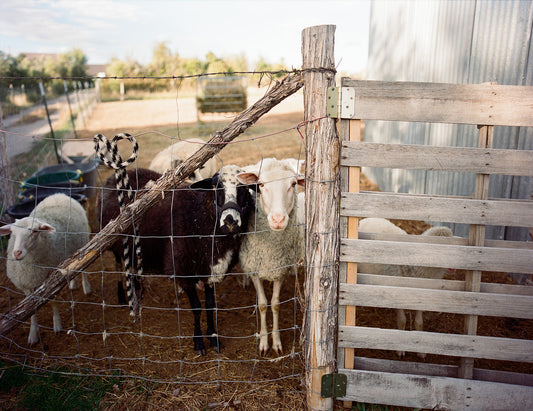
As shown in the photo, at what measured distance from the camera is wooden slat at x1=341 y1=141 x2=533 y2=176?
2.82m

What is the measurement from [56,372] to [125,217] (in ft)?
5.65

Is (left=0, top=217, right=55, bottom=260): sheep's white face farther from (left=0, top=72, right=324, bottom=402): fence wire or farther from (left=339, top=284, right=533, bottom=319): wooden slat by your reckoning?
(left=339, top=284, right=533, bottom=319): wooden slat

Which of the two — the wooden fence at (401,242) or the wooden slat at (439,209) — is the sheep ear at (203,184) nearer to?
the wooden fence at (401,242)

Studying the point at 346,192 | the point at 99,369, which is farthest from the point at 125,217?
the point at 346,192

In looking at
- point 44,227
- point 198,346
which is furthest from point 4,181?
point 198,346

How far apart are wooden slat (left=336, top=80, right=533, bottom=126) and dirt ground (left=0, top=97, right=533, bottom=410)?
1.56 m

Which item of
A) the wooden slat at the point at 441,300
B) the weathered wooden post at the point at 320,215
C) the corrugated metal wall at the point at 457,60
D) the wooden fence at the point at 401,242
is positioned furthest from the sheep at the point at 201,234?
the corrugated metal wall at the point at 457,60

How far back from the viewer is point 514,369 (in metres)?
3.82

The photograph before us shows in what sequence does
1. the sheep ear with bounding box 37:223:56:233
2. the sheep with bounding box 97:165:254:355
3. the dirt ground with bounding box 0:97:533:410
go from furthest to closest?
the sheep ear with bounding box 37:223:56:233
the sheep with bounding box 97:165:254:355
the dirt ground with bounding box 0:97:533:410

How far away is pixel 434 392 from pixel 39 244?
4482 millimetres

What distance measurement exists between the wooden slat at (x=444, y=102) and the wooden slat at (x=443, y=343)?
1.68m

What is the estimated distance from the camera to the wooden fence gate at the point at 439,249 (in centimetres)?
282

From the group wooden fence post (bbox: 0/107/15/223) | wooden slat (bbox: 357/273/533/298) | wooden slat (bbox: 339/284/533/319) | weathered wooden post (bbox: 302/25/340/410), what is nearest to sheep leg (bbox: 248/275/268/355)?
weathered wooden post (bbox: 302/25/340/410)

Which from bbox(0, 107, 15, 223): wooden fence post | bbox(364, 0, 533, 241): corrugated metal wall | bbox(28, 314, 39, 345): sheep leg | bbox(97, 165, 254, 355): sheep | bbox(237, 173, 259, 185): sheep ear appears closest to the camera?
bbox(237, 173, 259, 185): sheep ear
